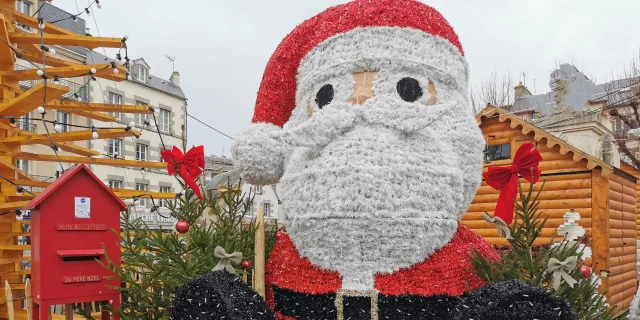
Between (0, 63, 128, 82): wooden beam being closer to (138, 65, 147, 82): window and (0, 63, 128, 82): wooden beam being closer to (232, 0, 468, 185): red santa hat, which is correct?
(232, 0, 468, 185): red santa hat

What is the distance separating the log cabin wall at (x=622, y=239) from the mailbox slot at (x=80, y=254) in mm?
5729

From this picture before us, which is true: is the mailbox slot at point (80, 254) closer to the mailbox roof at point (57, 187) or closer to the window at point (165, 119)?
the mailbox roof at point (57, 187)

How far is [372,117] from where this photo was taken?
1.70 meters

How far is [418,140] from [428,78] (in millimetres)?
267

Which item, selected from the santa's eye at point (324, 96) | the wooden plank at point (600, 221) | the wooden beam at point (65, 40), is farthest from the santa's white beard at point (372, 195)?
the wooden plank at point (600, 221)

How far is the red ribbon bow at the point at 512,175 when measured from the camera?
5.58 feet

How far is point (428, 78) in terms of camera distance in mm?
1799

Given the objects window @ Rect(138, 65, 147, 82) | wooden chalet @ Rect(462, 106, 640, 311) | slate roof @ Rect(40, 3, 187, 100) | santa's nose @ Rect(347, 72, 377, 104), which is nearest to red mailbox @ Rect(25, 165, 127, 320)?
santa's nose @ Rect(347, 72, 377, 104)

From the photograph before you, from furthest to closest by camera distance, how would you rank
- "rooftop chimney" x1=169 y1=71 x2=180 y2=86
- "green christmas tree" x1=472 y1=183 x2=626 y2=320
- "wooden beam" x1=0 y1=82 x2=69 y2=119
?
"rooftop chimney" x1=169 y1=71 x2=180 y2=86
"wooden beam" x1=0 y1=82 x2=69 y2=119
"green christmas tree" x1=472 y1=183 x2=626 y2=320

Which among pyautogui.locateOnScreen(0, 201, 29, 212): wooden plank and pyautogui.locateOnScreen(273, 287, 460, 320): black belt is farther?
pyautogui.locateOnScreen(0, 201, 29, 212): wooden plank

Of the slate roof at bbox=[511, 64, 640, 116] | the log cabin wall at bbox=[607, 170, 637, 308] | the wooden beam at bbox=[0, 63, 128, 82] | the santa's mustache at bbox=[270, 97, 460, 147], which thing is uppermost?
the slate roof at bbox=[511, 64, 640, 116]

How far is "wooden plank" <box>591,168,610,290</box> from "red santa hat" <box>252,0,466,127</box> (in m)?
4.53

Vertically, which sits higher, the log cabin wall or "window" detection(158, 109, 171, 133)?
"window" detection(158, 109, 171, 133)

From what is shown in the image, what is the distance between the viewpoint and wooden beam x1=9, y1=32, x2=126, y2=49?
4.31 m
